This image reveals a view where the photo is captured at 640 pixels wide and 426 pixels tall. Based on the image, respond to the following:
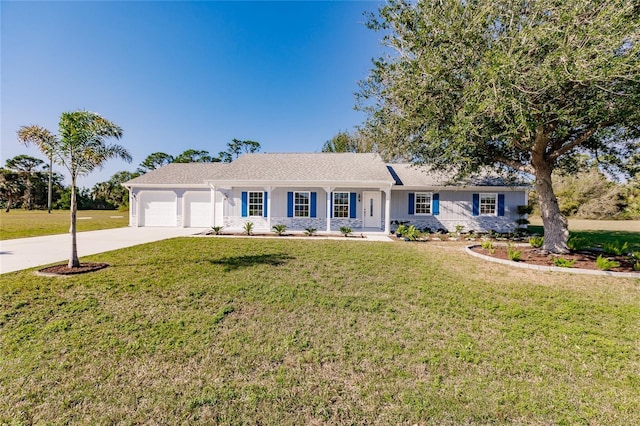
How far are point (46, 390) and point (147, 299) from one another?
83.7 inches

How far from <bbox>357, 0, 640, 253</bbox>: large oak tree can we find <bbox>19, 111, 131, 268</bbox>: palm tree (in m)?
8.23

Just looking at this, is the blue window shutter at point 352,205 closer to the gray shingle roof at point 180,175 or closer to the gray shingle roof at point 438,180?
the gray shingle roof at point 438,180

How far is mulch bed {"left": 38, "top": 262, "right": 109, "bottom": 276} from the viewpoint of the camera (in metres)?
6.07

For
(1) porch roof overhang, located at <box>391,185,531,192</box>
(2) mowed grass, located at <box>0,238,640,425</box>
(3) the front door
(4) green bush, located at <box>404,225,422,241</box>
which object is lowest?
(2) mowed grass, located at <box>0,238,640,425</box>

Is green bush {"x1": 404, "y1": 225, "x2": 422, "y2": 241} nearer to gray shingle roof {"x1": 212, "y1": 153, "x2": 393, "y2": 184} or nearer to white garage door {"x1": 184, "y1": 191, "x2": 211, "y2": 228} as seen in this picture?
gray shingle roof {"x1": 212, "y1": 153, "x2": 393, "y2": 184}

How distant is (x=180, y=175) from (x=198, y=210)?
3002 mm

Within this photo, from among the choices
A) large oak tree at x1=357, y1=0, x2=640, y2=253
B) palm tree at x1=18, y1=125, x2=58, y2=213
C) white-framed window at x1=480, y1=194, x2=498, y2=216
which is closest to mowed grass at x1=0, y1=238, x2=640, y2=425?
palm tree at x1=18, y1=125, x2=58, y2=213

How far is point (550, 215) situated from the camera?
356 inches

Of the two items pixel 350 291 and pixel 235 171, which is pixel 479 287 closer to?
pixel 350 291

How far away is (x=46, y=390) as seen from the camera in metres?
2.80

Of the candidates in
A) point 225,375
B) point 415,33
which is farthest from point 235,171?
point 225,375

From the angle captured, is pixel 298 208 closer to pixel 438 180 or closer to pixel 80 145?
pixel 438 180

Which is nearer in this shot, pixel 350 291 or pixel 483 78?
pixel 350 291

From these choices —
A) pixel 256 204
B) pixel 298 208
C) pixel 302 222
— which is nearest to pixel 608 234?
pixel 302 222
